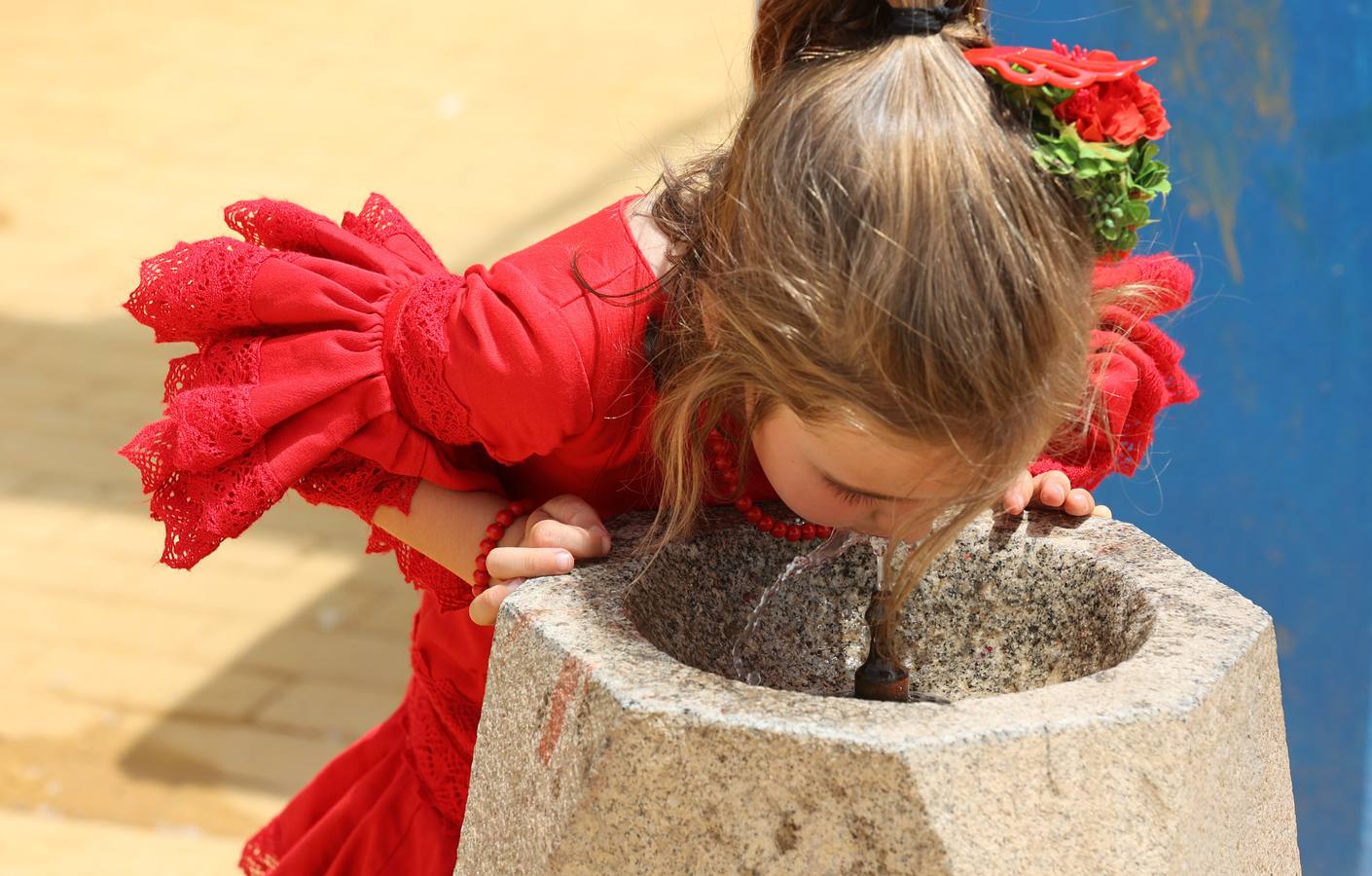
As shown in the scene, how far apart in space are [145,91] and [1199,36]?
4806 millimetres

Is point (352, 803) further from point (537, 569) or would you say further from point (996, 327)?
point (996, 327)

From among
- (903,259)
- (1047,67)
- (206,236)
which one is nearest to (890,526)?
(903,259)

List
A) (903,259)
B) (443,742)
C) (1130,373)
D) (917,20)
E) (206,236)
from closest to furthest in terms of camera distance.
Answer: (903,259)
(917,20)
(1130,373)
(443,742)
(206,236)

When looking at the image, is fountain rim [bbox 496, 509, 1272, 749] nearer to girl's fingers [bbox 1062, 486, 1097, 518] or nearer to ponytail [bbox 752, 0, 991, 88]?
girl's fingers [bbox 1062, 486, 1097, 518]

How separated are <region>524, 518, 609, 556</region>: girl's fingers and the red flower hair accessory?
0.49 metres

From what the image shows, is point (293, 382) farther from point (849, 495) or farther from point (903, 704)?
point (903, 704)

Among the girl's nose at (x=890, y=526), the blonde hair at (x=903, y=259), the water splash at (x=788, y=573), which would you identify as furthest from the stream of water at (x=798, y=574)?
the blonde hair at (x=903, y=259)

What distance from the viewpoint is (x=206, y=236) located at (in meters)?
4.73

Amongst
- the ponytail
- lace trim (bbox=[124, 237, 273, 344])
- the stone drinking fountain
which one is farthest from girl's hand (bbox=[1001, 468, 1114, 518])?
lace trim (bbox=[124, 237, 273, 344])

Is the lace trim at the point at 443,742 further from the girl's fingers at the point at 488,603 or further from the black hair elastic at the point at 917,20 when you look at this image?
the black hair elastic at the point at 917,20

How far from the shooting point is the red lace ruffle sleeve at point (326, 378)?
1.46m

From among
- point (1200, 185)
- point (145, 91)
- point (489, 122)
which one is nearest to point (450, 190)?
point (489, 122)

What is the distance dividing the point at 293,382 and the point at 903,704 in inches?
25.8

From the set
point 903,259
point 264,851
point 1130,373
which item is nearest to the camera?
point 903,259
